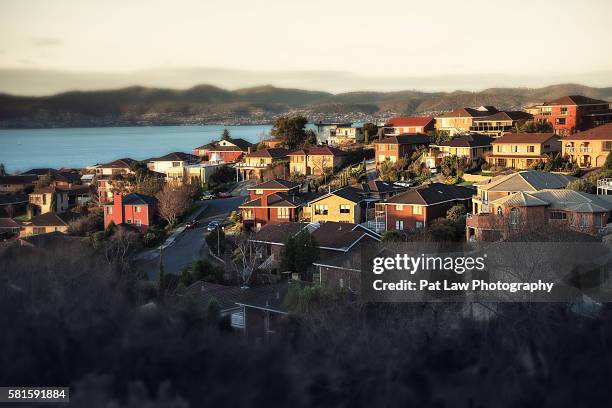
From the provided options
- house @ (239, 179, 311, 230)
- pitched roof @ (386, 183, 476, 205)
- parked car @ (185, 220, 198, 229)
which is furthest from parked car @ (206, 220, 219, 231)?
pitched roof @ (386, 183, 476, 205)

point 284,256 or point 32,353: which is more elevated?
point 32,353

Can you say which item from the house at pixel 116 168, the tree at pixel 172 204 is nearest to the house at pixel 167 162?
the house at pixel 116 168

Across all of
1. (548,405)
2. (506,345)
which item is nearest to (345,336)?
(506,345)

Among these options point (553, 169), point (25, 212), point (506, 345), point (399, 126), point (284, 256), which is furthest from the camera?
point (399, 126)

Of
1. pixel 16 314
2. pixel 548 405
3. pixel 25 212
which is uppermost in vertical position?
pixel 16 314

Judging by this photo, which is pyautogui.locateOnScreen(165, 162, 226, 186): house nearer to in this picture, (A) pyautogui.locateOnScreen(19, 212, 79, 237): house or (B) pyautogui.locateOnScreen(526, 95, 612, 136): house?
(A) pyautogui.locateOnScreen(19, 212, 79, 237): house

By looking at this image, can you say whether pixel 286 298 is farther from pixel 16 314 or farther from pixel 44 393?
pixel 44 393

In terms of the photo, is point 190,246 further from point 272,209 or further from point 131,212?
point 131,212
